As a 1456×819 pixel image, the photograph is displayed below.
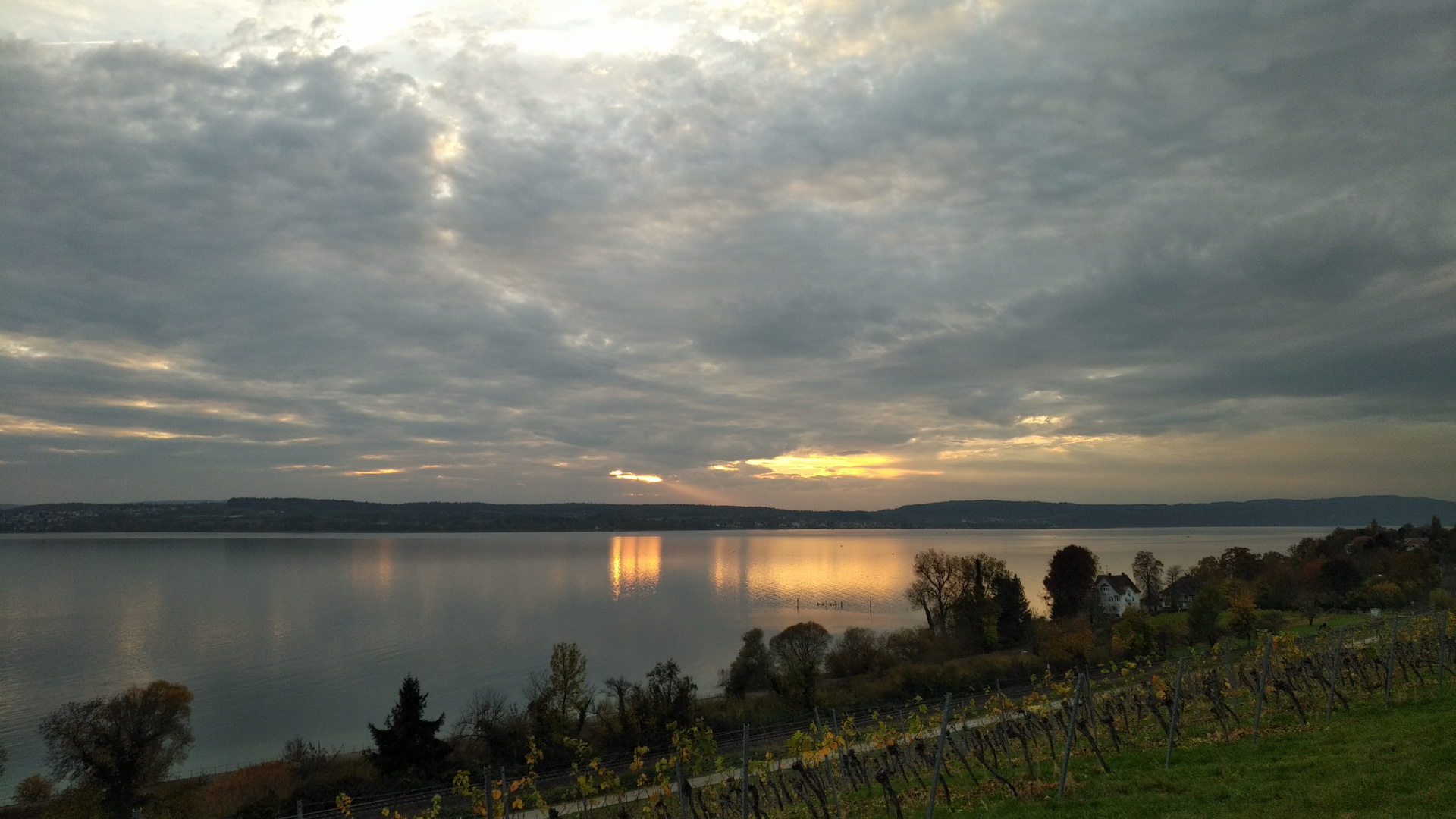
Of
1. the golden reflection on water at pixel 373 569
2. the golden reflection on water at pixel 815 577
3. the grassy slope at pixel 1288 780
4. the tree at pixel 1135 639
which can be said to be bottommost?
the golden reflection on water at pixel 815 577

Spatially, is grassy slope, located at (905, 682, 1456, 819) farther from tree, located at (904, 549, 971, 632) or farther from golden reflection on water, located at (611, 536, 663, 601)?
golden reflection on water, located at (611, 536, 663, 601)

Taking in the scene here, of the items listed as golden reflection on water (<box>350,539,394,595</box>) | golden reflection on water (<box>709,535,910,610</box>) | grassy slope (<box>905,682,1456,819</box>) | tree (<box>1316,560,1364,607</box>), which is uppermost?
grassy slope (<box>905,682,1456,819</box>)

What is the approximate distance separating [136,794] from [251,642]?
34.2 m

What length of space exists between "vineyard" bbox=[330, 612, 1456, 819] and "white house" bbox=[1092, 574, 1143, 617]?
50316 mm

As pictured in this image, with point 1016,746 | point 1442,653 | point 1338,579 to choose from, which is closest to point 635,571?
point 1338,579

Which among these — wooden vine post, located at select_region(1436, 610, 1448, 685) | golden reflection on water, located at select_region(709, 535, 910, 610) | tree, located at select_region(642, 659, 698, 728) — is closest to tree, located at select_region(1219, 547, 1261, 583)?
golden reflection on water, located at select_region(709, 535, 910, 610)

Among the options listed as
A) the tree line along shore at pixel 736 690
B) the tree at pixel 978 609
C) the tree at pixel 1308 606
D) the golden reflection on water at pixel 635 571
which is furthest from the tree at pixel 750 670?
the golden reflection on water at pixel 635 571

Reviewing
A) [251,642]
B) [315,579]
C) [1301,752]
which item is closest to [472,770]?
[1301,752]

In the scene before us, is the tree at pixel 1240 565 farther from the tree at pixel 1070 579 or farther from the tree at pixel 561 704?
the tree at pixel 561 704

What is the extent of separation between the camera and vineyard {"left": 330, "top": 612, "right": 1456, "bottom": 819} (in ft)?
35.9

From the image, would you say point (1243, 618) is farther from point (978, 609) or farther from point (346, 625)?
point (346, 625)

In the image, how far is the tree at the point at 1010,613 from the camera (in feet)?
170

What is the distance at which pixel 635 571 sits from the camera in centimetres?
12419

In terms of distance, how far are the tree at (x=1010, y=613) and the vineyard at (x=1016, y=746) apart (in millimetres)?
31623
